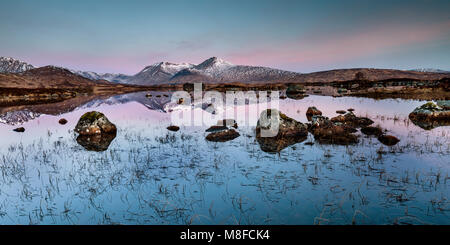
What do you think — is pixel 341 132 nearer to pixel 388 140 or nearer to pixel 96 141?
pixel 388 140

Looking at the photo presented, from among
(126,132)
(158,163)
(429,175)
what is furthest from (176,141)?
(429,175)

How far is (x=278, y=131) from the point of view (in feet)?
53.7

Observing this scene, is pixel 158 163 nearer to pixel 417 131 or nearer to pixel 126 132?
pixel 126 132

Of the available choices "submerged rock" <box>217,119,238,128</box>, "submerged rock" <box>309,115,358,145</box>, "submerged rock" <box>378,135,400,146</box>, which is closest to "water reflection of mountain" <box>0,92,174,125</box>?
"submerged rock" <box>217,119,238,128</box>

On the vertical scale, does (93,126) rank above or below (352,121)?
below

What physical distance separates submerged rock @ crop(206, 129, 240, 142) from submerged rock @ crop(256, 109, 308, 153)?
67.8 inches

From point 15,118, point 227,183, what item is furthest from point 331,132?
point 15,118

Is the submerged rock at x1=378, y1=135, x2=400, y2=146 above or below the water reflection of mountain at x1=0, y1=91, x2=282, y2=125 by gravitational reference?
below

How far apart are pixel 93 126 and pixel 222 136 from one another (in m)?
9.75

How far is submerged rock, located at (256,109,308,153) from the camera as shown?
14.9 metres

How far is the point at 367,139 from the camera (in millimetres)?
14508

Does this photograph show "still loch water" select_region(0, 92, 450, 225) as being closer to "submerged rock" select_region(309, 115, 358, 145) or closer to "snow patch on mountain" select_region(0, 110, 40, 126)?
"submerged rock" select_region(309, 115, 358, 145)
